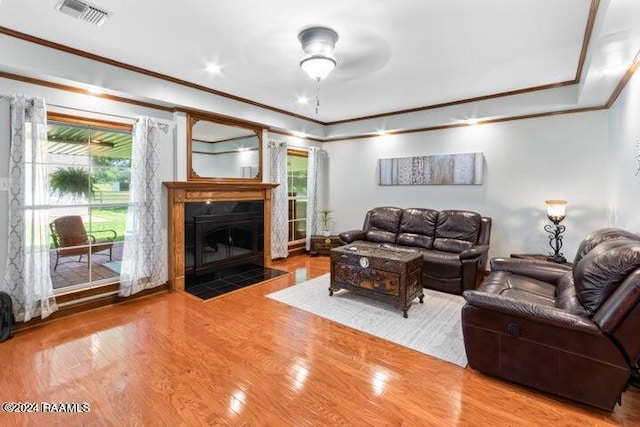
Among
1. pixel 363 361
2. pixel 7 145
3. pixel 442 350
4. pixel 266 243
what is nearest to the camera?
pixel 363 361

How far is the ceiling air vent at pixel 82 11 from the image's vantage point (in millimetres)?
2316

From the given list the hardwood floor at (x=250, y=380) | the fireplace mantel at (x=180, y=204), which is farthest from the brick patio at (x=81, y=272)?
the fireplace mantel at (x=180, y=204)

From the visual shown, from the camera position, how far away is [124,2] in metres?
2.30

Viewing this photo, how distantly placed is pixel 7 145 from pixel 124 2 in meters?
1.87

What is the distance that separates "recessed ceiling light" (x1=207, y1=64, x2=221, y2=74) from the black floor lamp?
14.5ft

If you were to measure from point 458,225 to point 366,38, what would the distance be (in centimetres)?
303

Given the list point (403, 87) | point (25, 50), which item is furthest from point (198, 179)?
point (403, 87)

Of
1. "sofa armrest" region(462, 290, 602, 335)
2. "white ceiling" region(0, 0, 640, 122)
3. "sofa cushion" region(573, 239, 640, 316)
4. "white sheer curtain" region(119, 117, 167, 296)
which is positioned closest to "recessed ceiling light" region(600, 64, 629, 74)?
"white ceiling" region(0, 0, 640, 122)

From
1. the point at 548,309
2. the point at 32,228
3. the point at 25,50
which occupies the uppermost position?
the point at 25,50

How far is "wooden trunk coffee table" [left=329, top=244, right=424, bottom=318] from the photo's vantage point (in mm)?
3307

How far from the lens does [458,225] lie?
182 inches

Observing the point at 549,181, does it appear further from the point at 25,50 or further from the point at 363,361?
the point at 25,50

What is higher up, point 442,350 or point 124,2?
point 124,2

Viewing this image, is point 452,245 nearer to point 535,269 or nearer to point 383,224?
point 383,224
